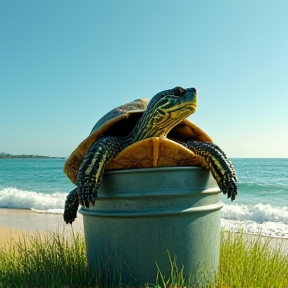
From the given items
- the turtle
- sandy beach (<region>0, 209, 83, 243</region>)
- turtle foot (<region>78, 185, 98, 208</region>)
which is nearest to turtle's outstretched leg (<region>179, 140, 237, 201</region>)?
the turtle

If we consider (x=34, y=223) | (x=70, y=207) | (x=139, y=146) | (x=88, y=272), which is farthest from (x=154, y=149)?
(x=34, y=223)

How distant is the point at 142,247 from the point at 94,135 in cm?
91

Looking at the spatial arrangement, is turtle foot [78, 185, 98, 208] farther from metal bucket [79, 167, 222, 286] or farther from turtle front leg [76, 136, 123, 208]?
metal bucket [79, 167, 222, 286]

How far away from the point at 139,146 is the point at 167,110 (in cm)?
36

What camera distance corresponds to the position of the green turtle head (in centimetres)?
254

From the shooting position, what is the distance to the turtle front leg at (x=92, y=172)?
2439 mm

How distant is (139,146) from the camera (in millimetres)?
2432

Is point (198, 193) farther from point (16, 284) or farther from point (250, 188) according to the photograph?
point (250, 188)

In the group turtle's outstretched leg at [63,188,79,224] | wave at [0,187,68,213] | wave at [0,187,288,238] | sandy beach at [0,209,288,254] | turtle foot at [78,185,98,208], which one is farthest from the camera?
wave at [0,187,68,213]

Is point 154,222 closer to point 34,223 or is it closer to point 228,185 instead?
point 228,185

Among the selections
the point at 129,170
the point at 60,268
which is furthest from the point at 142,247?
the point at 60,268

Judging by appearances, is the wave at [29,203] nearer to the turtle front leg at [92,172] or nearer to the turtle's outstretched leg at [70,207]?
the turtle's outstretched leg at [70,207]

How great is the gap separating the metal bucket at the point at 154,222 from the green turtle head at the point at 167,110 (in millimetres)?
382

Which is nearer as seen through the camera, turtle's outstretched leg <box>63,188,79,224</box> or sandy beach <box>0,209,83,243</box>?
turtle's outstretched leg <box>63,188,79,224</box>
